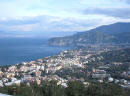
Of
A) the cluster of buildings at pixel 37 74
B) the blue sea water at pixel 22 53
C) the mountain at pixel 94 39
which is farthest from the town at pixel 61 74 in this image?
the mountain at pixel 94 39

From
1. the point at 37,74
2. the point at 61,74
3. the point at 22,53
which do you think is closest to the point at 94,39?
the point at 22,53

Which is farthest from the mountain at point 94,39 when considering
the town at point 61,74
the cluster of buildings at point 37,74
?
the cluster of buildings at point 37,74

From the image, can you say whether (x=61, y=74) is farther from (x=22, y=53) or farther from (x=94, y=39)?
(x=94, y=39)

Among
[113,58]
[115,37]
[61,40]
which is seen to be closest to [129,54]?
[113,58]

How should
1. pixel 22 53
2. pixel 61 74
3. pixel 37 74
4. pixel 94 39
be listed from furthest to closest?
pixel 94 39 → pixel 22 53 → pixel 37 74 → pixel 61 74

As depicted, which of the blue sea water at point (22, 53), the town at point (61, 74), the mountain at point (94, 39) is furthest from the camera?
the mountain at point (94, 39)

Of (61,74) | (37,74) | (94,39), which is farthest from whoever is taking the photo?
(94,39)

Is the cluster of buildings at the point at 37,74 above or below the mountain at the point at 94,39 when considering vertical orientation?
below

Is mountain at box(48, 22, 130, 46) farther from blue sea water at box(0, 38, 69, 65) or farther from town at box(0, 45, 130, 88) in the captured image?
town at box(0, 45, 130, 88)

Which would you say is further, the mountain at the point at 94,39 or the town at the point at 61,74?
the mountain at the point at 94,39

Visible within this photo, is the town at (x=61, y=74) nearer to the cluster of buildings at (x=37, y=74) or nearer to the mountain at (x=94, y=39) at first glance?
the cluster of buildings at (x=37, y=74)

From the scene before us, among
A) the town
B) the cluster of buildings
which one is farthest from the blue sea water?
the town

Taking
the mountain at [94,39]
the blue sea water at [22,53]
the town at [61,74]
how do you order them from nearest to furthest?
1. the town at [61,74]
2. the blue sea water at [22,53]
3. the mountain at [94,39]
